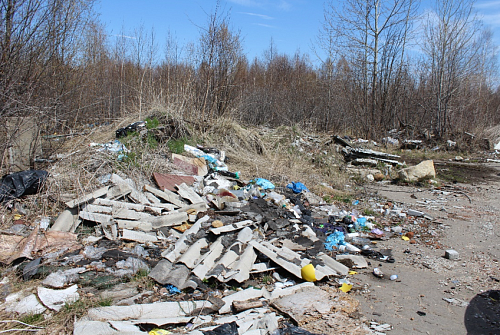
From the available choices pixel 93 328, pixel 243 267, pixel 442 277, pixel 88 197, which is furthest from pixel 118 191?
pixel 442 277

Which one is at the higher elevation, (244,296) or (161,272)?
(161,272)

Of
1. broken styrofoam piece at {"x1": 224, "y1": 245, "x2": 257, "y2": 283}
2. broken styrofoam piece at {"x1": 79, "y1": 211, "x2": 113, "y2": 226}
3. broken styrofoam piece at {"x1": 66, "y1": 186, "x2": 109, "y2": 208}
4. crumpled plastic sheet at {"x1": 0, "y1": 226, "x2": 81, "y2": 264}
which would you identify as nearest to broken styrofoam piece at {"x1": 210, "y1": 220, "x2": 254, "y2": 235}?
broken styrofoam piece at {"x1": 224, "y1": 245, "x2": 257, "y2": 283}

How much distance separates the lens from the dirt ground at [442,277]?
2963 millimetres

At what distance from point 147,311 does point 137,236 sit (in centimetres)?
147

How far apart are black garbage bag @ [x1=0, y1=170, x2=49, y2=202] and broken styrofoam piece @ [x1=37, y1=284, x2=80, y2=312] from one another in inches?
80.4

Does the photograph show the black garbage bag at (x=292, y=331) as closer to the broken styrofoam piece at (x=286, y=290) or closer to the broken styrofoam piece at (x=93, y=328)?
the broken styrofoam piece at (x=286, y=290)

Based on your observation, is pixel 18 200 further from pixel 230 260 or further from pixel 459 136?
pixel 459 136

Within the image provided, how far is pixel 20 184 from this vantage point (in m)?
4.41

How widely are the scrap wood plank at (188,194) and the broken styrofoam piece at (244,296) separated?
220cm

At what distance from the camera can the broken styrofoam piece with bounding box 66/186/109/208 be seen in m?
4.23

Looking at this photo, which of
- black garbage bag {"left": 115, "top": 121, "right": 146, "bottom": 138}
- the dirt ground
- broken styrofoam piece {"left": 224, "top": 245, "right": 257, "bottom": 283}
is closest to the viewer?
the dirt ground

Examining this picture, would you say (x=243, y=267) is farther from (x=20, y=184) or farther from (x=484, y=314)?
(x=20, y=184)

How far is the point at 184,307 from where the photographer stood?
2.84 metres

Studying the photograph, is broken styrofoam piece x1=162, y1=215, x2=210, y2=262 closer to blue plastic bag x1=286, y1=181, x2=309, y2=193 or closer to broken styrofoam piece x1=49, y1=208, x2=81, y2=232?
broken styrofoam piece x1=49, y1=208, x2=81, y2=232
